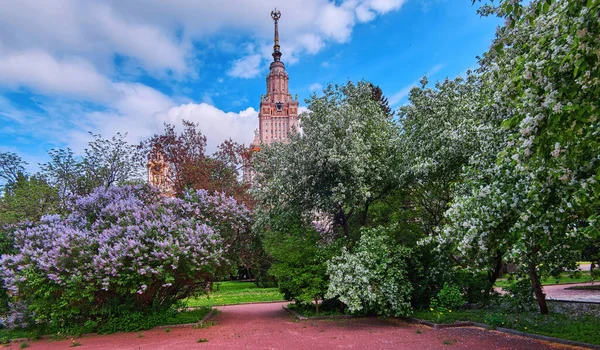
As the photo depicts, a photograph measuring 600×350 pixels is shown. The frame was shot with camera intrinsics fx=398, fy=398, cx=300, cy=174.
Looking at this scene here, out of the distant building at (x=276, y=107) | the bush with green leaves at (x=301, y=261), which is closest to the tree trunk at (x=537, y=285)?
the bush with green leaves at (x=301, y=261)

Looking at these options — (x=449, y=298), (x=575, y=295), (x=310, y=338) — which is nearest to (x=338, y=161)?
(x=310, y=338)

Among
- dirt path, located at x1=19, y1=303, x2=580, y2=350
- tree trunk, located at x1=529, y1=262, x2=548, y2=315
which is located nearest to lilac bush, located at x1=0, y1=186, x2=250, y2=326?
dirt path, located at x1=19, y1=303, x2=580, y2=350

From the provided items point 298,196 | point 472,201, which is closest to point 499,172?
point 472,201

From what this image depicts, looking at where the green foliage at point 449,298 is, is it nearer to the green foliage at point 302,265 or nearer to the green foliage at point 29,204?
the green foliage at point 302,265

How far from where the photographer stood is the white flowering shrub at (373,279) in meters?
10.4

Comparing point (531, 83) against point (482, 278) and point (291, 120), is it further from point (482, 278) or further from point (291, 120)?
point (291, 120)

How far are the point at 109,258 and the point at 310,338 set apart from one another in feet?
18.0

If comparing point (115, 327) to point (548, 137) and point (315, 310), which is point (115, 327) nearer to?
point (315, 310)

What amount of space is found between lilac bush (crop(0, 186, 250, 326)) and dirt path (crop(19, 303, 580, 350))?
97 centimetres

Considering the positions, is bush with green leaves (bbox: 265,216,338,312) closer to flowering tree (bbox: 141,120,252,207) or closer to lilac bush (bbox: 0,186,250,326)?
lilac bush (bbox: 0,186,250,326)

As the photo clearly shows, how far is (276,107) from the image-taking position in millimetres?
91875

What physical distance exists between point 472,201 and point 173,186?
18.7m

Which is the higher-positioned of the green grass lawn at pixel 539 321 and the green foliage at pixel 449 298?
the green foliage at pixel 449 298

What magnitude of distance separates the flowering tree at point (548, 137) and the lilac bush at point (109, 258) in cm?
732
